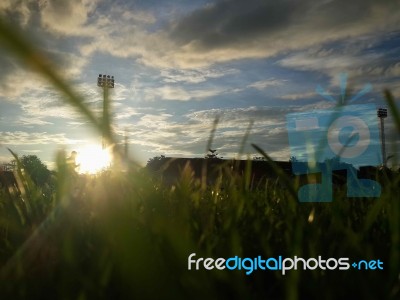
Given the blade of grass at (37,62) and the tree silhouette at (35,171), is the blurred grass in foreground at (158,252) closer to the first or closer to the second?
the blade of grass at (37,62)

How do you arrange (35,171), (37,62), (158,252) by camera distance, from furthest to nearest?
(35,171), (158,252), (37,62)

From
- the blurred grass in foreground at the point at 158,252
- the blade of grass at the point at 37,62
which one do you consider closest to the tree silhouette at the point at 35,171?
the blurred grass in foreground at the point at 158,252

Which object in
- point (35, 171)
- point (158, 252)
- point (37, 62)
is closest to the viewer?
point (37, 62)

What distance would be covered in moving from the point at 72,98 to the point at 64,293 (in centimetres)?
37

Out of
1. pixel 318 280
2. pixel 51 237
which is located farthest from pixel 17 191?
pixel 318 280

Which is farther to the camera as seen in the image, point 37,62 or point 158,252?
point 158,252

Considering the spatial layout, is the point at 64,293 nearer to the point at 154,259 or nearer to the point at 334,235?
the point at 154,259

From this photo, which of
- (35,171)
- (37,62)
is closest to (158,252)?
(37,62)

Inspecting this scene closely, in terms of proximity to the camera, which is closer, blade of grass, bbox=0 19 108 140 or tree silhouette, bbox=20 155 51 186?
blade of grass, bbox=0 19 108 140

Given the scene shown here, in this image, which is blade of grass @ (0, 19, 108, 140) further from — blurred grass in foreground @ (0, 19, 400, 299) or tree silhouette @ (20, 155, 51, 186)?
tree silhouette @ (20, 155, 51, 186)

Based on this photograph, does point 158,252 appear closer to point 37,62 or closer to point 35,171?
point 37,62

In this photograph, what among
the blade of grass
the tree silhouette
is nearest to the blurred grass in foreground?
the blade of grass

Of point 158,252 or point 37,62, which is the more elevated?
point 37,62

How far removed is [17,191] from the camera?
2.31 m
